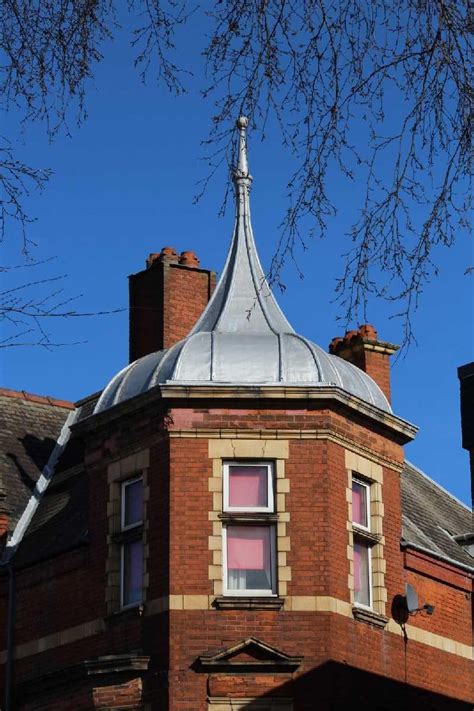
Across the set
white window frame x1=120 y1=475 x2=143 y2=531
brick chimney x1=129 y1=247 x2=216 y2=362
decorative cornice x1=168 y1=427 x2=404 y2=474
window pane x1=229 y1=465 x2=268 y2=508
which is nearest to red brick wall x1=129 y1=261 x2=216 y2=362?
brick chimney x1=129 y1=247 x2=216 y2=362

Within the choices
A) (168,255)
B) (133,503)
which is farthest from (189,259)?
(133,503)

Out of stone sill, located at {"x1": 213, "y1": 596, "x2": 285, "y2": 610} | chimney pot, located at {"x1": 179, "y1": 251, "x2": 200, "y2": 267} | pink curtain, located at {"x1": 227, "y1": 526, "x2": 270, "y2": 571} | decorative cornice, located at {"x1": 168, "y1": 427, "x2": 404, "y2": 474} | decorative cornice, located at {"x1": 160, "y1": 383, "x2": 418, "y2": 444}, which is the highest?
chimney pot, located at {"x1": 179, "y1": 251, "x2": 200, "y2": 267}

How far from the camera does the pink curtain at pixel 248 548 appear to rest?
20.9 metres

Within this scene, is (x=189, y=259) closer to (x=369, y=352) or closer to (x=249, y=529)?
(x=369, y=352)

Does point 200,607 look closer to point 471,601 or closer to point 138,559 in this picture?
point 138,559

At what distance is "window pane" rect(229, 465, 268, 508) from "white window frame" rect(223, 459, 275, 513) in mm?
40

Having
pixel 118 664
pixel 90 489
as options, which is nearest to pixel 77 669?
pixel 118 664

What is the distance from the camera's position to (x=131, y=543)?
71.1ft

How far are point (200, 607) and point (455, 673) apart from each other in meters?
4.94

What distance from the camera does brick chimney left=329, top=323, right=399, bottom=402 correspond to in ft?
91.6

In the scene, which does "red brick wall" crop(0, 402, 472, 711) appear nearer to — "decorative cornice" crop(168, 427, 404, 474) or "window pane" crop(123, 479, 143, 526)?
"decorative cornice" crop(168, 427, 404, 474)

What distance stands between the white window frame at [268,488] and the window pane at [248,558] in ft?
0.78

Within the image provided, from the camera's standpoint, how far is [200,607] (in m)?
20.5

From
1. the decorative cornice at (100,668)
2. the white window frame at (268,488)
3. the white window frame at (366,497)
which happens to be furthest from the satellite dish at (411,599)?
the decorative cornice at (100,668)
